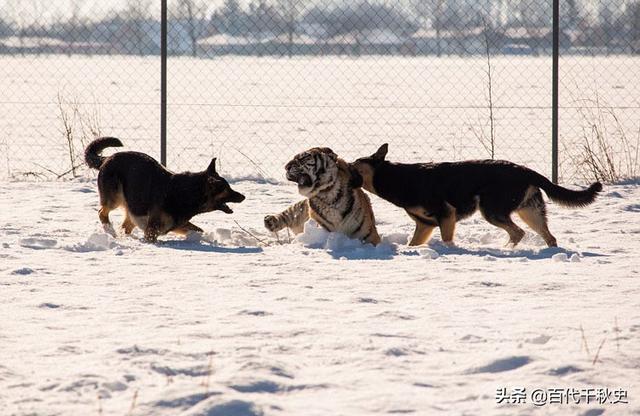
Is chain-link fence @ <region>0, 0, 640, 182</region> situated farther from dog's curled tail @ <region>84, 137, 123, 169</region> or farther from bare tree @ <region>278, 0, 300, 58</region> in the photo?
dog's curled tail @ <region>84, 137, 123, 169</region>

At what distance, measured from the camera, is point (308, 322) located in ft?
17.5

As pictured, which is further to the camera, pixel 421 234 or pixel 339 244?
pixel 421 234

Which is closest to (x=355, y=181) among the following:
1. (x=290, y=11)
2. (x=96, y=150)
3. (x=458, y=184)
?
(x=458, y=184)

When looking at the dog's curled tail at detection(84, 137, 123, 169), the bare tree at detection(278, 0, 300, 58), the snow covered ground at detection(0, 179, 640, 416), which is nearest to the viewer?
the snow covered ground at detection(0, 179, 640, 416)

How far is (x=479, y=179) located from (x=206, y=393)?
13.7 feet

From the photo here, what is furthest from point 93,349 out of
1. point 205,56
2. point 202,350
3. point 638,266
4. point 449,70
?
point 205,56

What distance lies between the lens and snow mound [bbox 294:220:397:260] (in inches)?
297

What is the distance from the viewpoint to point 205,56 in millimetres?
43969

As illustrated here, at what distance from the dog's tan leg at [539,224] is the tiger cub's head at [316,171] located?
1.29 meters

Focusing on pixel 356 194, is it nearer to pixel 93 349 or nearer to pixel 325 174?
pixel 325 174

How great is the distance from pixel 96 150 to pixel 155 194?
41.3 inches

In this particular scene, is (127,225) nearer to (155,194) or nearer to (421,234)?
(155,194)

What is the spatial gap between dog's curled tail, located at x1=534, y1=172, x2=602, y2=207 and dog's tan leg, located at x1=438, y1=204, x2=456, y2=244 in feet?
2.14

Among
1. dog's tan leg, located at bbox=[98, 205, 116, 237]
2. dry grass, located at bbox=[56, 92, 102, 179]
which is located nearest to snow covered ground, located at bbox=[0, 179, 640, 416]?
dog's tan leg, located at bbox=[98, 205, 116, 237]
